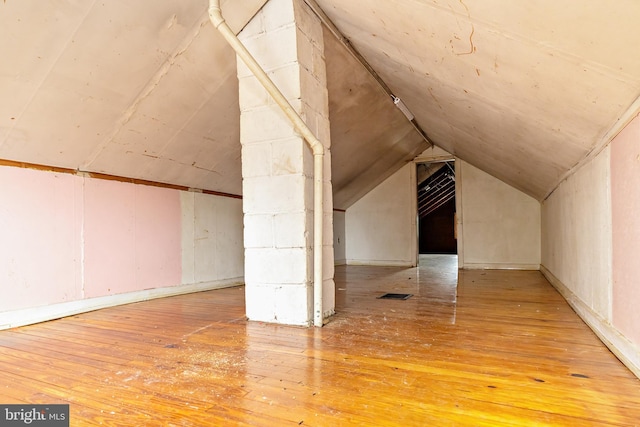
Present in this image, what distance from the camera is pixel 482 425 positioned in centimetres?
126

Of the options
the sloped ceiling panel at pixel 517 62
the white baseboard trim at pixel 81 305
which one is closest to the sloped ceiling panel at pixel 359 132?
the sloped ceiling panel at pixel 517 62

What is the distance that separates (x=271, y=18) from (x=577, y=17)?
215 cm

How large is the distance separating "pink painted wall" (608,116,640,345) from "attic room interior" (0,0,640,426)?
0.02 m

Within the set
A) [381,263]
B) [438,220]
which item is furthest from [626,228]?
[438,220]

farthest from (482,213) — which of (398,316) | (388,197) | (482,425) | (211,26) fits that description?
(482,425)

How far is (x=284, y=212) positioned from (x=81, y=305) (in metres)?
A: 2.15

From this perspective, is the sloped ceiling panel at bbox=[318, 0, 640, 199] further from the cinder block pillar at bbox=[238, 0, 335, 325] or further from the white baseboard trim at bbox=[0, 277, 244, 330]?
the white baseboard trim at bbox=[0, 277, 244, 330]

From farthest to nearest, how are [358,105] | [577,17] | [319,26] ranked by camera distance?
[358,105]
[319,26]
[577,17]

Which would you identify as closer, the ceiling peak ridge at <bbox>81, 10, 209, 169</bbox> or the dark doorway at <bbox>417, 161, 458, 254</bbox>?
the ceiling peak ridge at <bbox>81, 10, 209, 169</bbox>

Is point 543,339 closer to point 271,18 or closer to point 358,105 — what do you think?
point 271,18

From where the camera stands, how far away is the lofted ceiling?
1649mm

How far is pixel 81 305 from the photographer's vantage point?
3.35 metres

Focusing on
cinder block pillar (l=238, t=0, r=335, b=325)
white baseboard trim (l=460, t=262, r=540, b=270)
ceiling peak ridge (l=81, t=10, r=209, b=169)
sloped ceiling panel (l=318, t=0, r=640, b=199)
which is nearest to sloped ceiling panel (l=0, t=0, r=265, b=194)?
ceiling peak ridge (l=81, t=10, r=209, b=169)

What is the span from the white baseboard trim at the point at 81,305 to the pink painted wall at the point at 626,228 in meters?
4.01
